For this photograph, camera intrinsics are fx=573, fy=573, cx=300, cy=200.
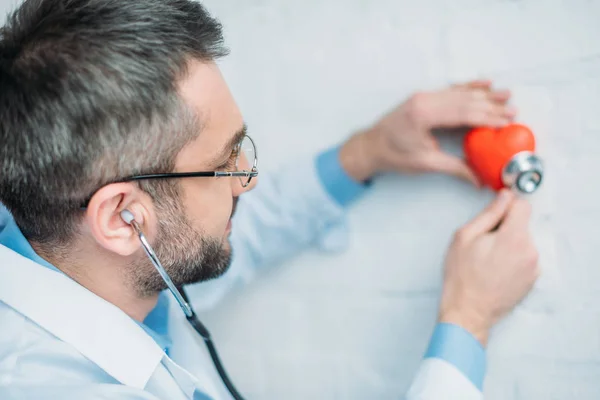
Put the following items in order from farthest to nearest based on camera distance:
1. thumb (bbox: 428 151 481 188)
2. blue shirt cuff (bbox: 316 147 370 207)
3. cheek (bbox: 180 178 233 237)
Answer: blue shirt cuff (bbox: 316 147 370 207), thumb (bbox: 428 151 481 188), cheek (bbox: 180 178 233 237)

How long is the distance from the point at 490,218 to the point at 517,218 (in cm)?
4

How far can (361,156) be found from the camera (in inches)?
38.8

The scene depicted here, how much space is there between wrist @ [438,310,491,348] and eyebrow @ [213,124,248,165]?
0.40 metres

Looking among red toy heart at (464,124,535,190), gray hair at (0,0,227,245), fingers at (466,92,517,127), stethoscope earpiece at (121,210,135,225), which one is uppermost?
gray hair at (0,0,227,245)

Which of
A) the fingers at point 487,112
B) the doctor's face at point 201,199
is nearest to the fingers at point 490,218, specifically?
the fingers at point 487,112

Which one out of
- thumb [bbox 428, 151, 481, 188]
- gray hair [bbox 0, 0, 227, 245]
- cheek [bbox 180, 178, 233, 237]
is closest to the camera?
gray hair [bbox 0, 0, 227, 245]

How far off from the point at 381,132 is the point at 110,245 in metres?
0.46

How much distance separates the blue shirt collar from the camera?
0.84 m

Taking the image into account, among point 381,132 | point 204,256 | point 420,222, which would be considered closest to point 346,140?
point 381,132

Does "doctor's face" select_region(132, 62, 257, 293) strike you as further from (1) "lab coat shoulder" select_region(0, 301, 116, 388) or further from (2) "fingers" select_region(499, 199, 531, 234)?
(2) "fingers" select_region(499, 199, 531, 234)

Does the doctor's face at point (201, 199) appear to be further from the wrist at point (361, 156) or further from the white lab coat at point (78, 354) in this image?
the wrist at point (361, 156)

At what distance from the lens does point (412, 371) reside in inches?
40.4

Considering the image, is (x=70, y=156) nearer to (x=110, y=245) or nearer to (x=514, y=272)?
(x=110, y=245)

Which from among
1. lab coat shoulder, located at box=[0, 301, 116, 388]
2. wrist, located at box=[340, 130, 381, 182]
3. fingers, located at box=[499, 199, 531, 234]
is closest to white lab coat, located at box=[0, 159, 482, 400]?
lab coat shoulder, located at box=[0, 301, 116, 388]
